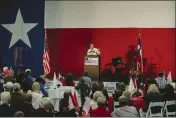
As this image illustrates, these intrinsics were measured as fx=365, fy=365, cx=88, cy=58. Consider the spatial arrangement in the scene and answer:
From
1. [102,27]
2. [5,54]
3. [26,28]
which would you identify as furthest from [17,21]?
[102,27]

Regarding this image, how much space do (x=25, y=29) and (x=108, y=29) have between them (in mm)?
8750

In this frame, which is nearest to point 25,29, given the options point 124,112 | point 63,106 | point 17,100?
point 17,100

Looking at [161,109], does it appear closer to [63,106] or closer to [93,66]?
[63,106]

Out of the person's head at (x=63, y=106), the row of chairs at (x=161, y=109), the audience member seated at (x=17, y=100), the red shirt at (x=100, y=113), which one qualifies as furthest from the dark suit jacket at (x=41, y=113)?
the row of chairs at (x=161, y=109)

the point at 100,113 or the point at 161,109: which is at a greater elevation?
the point at 100,113

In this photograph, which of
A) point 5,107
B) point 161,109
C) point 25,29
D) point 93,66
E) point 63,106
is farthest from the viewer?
point 93,66

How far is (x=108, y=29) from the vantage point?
18.5 m

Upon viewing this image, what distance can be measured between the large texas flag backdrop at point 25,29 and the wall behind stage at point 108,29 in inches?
333

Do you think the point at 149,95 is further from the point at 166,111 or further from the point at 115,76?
the point at 115,76

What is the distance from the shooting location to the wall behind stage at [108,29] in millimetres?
17766

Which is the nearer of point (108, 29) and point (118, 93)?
point (118, 93)

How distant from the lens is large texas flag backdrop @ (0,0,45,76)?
398 inches

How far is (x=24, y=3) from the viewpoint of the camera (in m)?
10.1

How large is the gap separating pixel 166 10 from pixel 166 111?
1019 centimetres
